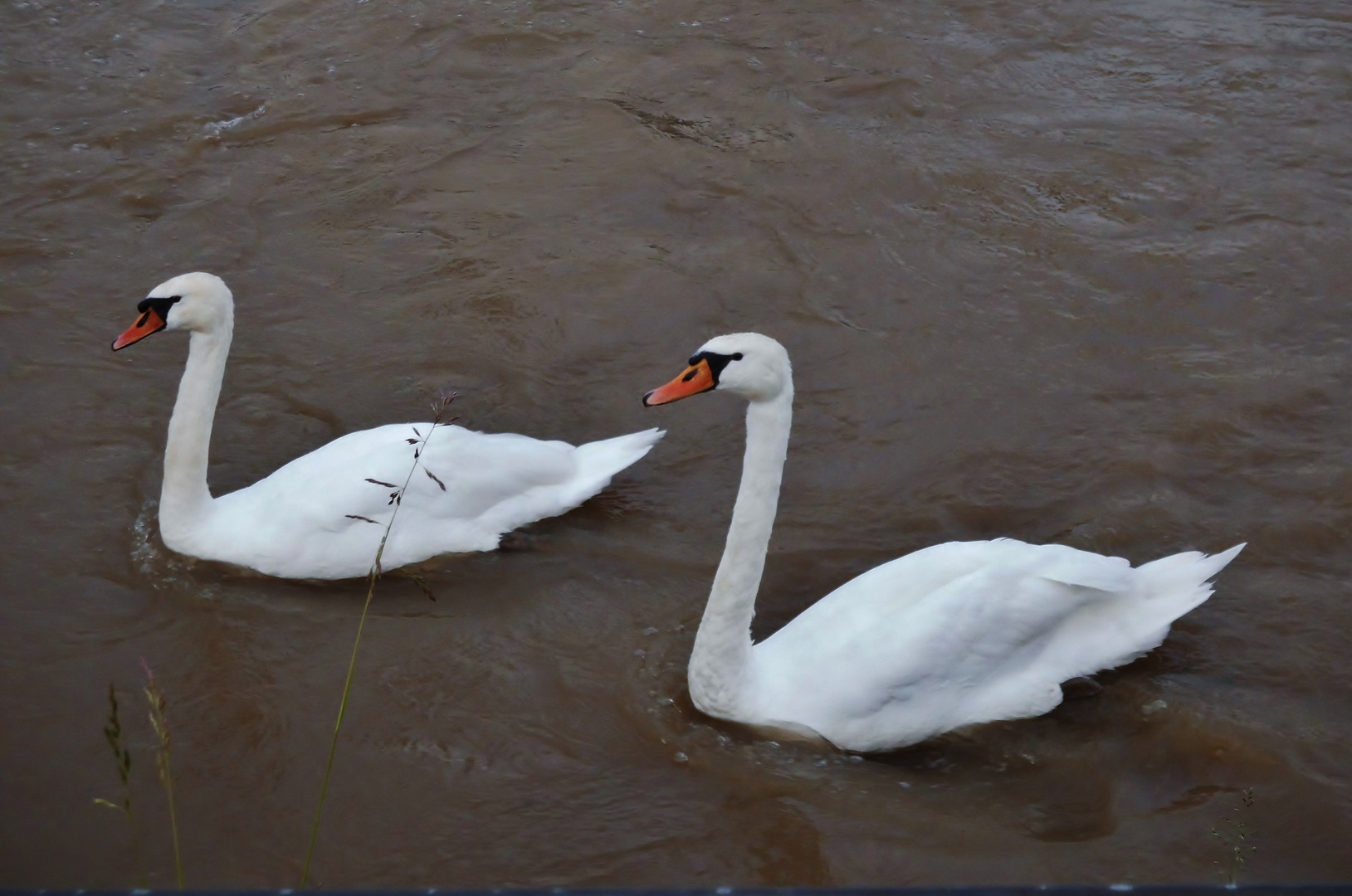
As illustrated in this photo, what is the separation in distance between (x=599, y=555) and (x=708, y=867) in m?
1.79

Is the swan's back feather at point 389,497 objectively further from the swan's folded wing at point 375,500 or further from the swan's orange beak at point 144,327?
the swan's orange beak at point 144,327

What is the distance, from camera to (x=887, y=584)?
4.96 meters

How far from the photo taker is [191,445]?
5.60 meters

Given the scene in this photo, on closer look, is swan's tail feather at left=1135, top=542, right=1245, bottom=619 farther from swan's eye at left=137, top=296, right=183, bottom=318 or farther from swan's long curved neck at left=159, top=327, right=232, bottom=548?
swan's eye at left=137, top=296, right=183, bottom=318

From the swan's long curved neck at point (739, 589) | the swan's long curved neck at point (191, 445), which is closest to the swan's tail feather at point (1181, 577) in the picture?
the swan's long curved neck at point (739, 589)

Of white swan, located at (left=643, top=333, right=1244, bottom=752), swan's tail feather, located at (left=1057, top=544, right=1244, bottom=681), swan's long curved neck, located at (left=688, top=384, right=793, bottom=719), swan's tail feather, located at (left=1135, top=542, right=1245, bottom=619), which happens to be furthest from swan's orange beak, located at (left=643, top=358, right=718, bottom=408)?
swan's tail feather, located at (left=1135, top=542, right=1245, bottom=619)

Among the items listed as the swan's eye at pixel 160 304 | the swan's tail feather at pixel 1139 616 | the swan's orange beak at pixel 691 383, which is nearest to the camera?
the swan's orange beak at pixel 691 383

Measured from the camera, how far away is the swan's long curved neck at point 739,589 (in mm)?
4793

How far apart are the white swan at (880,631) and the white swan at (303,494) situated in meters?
1.36

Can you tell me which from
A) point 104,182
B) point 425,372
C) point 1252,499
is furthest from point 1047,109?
point 104,182

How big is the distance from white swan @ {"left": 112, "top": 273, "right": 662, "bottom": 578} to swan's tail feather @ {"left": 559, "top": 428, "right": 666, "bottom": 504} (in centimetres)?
39

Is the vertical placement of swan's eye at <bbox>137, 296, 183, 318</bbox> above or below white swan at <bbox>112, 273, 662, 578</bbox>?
above

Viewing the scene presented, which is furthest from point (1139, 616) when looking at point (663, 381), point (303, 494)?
point (303, 494)

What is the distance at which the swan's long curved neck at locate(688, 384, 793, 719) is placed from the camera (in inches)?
189
